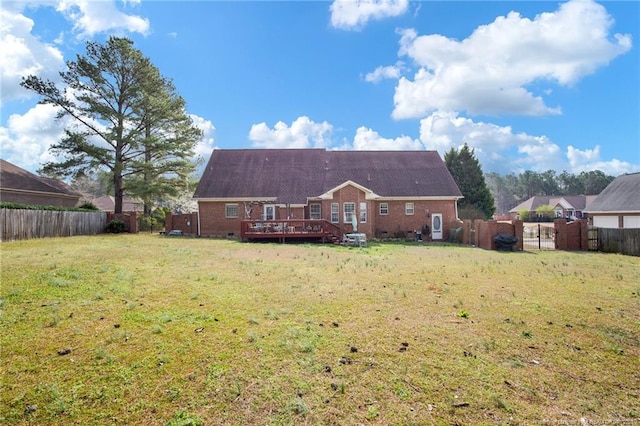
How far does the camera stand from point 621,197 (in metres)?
29.0

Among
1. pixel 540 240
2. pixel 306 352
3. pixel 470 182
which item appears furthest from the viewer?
pixel 470 182

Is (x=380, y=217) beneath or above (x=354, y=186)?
beneath

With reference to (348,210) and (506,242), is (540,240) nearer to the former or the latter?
(506,242)

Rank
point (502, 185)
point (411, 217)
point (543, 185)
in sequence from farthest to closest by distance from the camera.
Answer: point (502, 185) < point (543, 185) < point (411, 217)

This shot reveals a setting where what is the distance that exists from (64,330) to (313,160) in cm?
2536

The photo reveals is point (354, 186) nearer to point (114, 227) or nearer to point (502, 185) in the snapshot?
point (114, 227)

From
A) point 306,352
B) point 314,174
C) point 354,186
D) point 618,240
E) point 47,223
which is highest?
point 314,174

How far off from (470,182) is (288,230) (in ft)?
90.0

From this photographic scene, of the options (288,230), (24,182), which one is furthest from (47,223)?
(288,230)

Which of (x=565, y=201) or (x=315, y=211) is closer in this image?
(x=315, y=211)

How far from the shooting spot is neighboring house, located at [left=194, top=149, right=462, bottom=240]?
23719 millimetres

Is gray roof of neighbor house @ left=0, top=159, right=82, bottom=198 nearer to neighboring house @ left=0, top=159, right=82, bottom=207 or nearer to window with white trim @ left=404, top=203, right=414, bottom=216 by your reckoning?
neighboring house @ left=0, top=159, right=82, bottom=207

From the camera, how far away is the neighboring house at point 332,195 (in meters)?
23.7

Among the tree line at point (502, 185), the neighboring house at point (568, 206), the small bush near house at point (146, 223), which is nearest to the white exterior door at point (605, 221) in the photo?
the tree line at point (502, 185)
